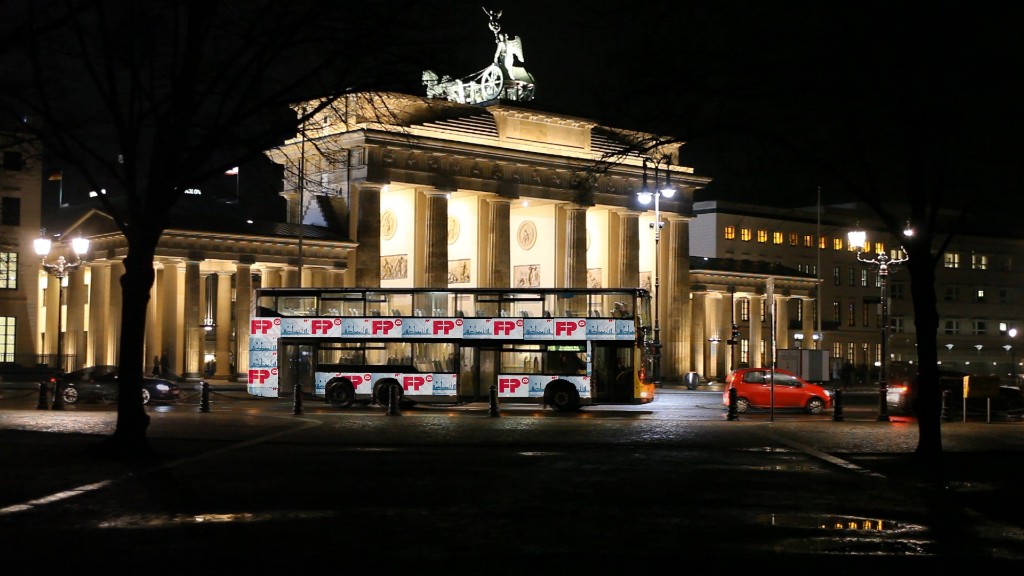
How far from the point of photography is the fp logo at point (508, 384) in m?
44.7

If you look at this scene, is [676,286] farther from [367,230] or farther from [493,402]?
[493,402]

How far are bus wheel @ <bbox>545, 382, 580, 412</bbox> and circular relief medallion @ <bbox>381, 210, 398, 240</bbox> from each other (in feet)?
146

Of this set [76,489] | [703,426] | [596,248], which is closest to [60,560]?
[76,489]

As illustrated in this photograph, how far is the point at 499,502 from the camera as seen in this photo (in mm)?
18312

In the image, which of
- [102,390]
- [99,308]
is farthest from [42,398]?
[99,308]

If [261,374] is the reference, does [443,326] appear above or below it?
above

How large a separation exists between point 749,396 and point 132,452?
90.2ft

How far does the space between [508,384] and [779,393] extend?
389 inches

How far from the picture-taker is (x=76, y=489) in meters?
19.5

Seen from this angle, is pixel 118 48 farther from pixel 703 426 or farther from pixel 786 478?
pixel 703 426

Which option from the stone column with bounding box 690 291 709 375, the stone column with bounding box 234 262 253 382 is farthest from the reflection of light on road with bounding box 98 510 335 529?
the stone column with bounding box 690 291 709 375

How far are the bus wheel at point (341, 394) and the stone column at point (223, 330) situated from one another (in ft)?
102

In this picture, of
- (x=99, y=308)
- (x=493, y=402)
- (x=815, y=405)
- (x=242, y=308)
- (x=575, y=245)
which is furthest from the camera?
(x=575, y=245)

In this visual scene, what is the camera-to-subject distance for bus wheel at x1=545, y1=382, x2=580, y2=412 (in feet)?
146
